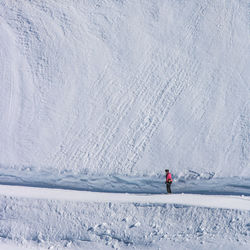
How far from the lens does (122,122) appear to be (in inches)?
353

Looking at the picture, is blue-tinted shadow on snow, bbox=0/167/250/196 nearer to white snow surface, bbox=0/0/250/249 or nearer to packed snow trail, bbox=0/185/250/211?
white snow surface, bbox=0/0/250/249

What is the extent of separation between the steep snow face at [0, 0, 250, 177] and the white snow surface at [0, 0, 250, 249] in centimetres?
3

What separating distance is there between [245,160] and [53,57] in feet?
20.4

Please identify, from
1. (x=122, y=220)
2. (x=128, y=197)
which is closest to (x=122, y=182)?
(x=128, y=197)

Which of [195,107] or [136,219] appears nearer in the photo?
[136,219]

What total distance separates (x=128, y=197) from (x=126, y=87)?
312 centimetres

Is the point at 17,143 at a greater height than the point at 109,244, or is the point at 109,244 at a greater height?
the point at 17,143

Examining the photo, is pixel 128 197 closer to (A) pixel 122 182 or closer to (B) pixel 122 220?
(A) pixel 122 182

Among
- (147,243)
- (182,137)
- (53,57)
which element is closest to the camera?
(147,243)

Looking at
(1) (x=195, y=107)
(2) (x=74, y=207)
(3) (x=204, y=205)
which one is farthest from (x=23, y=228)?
(1) (x=195, y=107)

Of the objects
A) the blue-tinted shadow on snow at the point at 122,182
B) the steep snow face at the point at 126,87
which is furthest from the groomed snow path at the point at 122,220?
the steep snow face at the point at 126,87

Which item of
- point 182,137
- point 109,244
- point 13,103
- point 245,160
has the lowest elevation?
point 109,244

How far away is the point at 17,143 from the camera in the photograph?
9.07 metres

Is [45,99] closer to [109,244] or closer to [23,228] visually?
[23,228]
